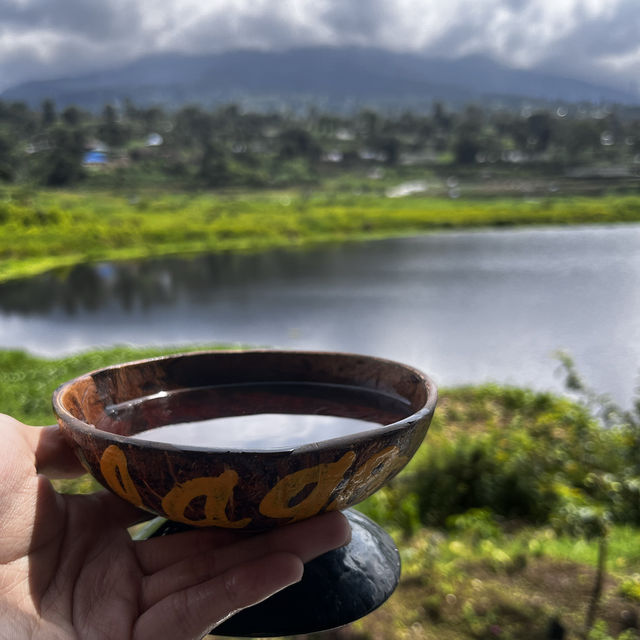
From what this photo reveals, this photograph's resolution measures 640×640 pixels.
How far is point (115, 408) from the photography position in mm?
1208

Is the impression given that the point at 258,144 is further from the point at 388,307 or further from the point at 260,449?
the point at 260,449

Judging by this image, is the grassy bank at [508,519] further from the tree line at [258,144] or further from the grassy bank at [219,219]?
the tree line at [258,144]

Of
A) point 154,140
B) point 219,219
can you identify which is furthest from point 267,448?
point 154,140

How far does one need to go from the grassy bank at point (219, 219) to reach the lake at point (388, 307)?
1626mm

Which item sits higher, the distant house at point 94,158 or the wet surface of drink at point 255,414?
the wet surface of drink at point 255,414

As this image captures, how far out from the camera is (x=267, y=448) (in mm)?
858

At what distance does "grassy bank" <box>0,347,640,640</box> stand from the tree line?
31170 mm

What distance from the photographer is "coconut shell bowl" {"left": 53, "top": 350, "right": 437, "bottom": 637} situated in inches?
32.6

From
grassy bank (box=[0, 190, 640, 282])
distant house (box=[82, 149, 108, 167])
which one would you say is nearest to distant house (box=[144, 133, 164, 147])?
distant house (box=[82, 149, 108, 167])

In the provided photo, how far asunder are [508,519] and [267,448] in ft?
11.6

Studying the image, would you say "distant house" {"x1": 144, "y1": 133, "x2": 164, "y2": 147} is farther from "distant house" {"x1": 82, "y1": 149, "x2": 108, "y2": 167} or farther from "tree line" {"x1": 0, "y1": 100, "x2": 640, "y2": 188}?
"distant house" {"x1": 82, "y1": 149, "x2": 108, "y2": 167}

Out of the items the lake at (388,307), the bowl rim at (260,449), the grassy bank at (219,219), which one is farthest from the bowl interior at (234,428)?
the grassy bank at (219,219)

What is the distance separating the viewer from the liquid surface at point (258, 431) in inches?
44.1

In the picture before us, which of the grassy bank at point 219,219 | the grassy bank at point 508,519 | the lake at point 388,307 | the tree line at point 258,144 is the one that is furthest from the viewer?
the tree line at point 258,144
